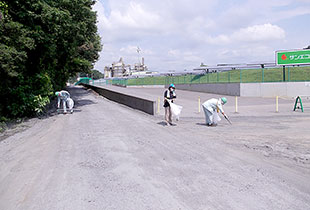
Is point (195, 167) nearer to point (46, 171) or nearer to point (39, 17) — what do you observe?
point (46, 171)

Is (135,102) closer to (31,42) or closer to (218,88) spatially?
(31,42)

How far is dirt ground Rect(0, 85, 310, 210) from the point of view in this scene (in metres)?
4.29

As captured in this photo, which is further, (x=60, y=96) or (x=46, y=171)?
(x=60, y=96)

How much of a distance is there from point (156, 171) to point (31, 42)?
10.9m

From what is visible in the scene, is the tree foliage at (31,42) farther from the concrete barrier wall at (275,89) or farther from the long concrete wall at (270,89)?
the concrete barrier wall at (275,89)

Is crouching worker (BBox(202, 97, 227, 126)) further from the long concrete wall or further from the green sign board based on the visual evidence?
the green sign board

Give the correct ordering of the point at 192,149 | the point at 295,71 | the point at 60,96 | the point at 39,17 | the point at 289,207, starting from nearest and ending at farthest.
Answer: the point at 289,207 < the point at 192,149 < the point at 39,17 < the point at 60,96 < the point at 295,71

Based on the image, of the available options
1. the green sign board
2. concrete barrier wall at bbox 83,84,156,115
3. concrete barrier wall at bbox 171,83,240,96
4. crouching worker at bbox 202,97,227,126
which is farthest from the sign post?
crouching worker at bbox 202,97,227,126

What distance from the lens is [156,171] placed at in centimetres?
574

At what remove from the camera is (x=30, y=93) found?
49.4ft

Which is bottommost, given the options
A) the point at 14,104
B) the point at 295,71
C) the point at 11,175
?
the point at 11,175

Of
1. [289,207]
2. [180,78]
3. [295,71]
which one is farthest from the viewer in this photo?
[180,78]

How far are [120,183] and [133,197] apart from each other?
702mm

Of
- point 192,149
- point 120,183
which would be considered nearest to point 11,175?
point 120,183
